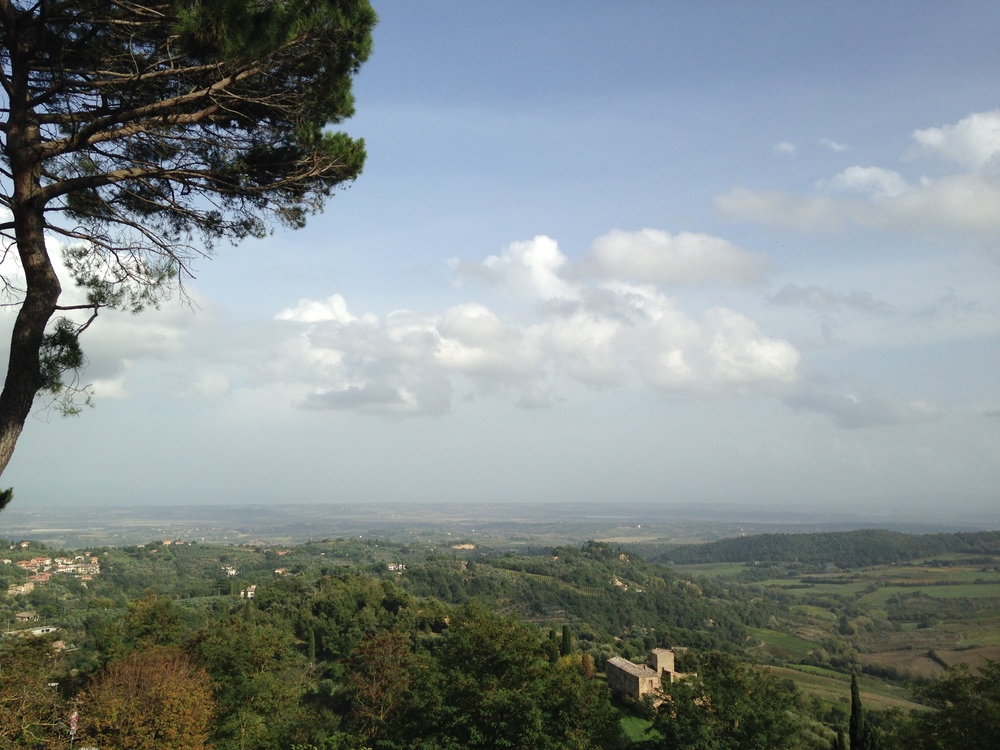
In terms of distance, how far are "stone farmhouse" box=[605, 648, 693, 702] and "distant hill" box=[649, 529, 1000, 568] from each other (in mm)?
93947

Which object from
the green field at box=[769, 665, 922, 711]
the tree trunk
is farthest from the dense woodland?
the tree trunk

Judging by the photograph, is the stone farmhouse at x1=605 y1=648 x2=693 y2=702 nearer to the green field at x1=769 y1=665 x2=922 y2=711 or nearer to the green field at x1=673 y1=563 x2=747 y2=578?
the green field at x1=769 y1=665 x2=922 y2=711

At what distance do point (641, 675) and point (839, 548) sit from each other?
107m

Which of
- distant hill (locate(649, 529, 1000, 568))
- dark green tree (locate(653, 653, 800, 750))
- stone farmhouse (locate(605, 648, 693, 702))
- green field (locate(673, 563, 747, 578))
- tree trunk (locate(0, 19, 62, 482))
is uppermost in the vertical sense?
tree trunk (locate(0, 19, 62, 482))

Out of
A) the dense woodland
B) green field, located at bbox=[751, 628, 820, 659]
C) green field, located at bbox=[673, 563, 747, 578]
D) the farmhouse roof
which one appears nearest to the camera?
the dense woodland

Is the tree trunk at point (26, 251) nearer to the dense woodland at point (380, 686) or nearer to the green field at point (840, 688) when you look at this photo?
the dense woodland at point (380, 686)

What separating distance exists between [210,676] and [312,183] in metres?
16.4

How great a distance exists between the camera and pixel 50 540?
124875mm

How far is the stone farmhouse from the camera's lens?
29.8 meters

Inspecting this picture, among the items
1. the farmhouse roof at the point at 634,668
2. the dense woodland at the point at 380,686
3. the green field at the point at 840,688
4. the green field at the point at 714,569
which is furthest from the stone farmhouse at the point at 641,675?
the green field at the point at 714,569

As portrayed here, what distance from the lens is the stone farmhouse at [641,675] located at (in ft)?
97.9

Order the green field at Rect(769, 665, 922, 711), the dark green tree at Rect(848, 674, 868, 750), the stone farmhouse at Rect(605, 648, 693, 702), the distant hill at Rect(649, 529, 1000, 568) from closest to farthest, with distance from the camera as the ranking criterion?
the dark green tree at Rect(848, 674, 868, 750) → the stone farmhouse at Rect(605, 648, 693, 702) → the green field at Rect(769, 665, 922, 711) → the distant hill at Rect(649, 529, 1000, 568)

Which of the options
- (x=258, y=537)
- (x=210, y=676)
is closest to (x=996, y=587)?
(x=210, y=676)

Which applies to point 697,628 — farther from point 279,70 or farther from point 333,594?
point 279,70
